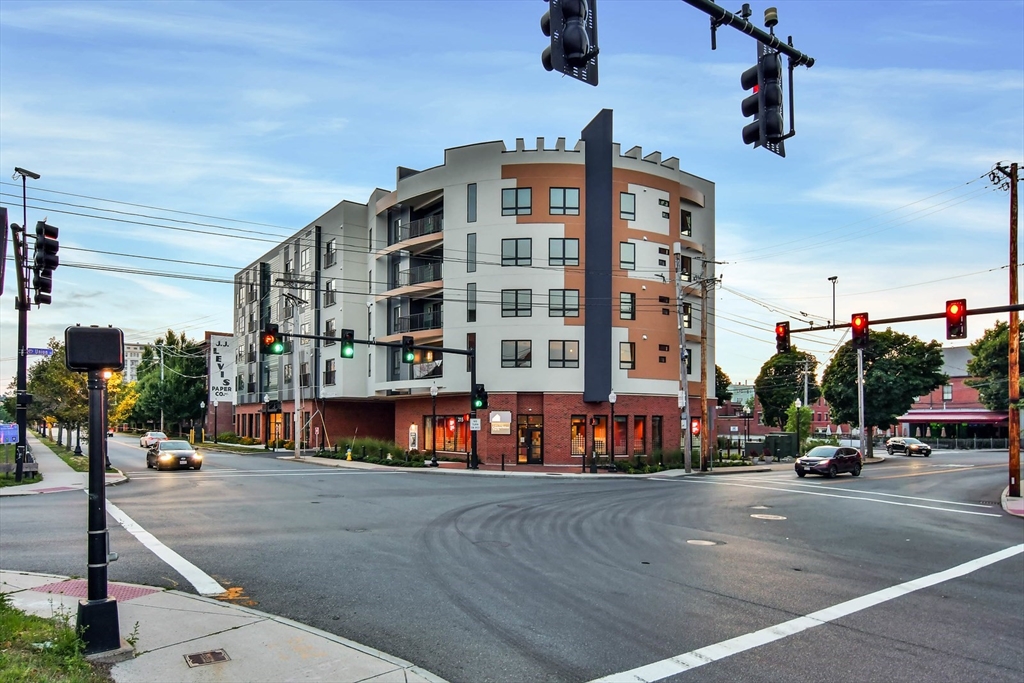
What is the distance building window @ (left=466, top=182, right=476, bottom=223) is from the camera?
40750 millimetres

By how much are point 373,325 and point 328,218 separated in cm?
1195

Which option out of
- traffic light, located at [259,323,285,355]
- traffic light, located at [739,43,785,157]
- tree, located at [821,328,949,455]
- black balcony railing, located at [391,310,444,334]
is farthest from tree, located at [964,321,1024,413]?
traffic light, located at [739,43,785,157]

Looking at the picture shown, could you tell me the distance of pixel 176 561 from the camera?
1105 cm

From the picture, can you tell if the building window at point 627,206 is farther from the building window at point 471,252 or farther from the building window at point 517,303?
the building window at point 471,252

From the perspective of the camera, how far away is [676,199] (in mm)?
42656

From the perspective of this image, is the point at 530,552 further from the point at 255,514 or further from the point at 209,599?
the point at 255,514

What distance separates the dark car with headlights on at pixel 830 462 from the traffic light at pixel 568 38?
33447 mm

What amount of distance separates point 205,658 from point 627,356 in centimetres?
3507

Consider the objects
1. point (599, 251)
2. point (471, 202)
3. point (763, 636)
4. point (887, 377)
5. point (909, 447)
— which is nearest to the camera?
point (763, 636)

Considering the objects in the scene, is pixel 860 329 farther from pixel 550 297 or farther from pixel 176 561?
pixel 550 297

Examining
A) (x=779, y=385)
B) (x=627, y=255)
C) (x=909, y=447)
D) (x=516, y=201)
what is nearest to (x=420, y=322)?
(x=516, y=201)

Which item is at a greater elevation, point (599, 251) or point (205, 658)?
point (599, 251)

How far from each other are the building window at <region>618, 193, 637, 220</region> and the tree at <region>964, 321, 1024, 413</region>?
154 feet

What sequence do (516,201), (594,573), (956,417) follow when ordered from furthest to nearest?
(956,417)
(516,201)
(594,573)
